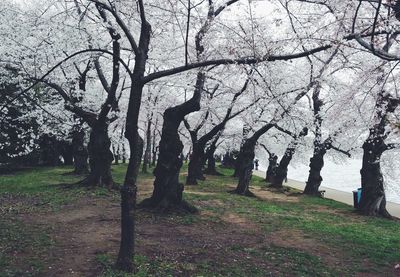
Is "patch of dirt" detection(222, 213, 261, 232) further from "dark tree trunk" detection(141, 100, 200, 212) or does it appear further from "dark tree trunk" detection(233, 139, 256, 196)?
"dark tree trunk" detection(233, 139, 256, 196)

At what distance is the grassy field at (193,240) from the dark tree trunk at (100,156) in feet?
5.65

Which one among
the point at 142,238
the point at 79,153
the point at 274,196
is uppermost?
the point at 79,153

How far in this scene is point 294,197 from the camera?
24.4 meters

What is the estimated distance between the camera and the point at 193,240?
34.8 feet

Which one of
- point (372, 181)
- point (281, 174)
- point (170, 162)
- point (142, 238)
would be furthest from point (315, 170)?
point (142, 238)

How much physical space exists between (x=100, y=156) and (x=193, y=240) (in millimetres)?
10015

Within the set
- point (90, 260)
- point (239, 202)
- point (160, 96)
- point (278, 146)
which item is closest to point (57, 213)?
point (90, 260)

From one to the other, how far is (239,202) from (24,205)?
9895 mm

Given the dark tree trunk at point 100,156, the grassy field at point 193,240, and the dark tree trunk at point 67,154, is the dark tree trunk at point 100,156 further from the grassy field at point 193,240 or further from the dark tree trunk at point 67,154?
the dark tree trunk at point 67,154

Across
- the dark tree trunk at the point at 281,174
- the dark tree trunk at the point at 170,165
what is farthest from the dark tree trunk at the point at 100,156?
the dark tree trunk at the point at 281,174

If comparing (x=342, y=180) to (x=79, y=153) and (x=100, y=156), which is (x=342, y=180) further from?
(x=100, y=156)

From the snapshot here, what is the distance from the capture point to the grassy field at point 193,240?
26.6ft

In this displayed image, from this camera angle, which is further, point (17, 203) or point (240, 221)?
point (17, 203)

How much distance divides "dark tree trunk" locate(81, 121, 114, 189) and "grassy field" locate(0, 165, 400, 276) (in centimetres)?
172
